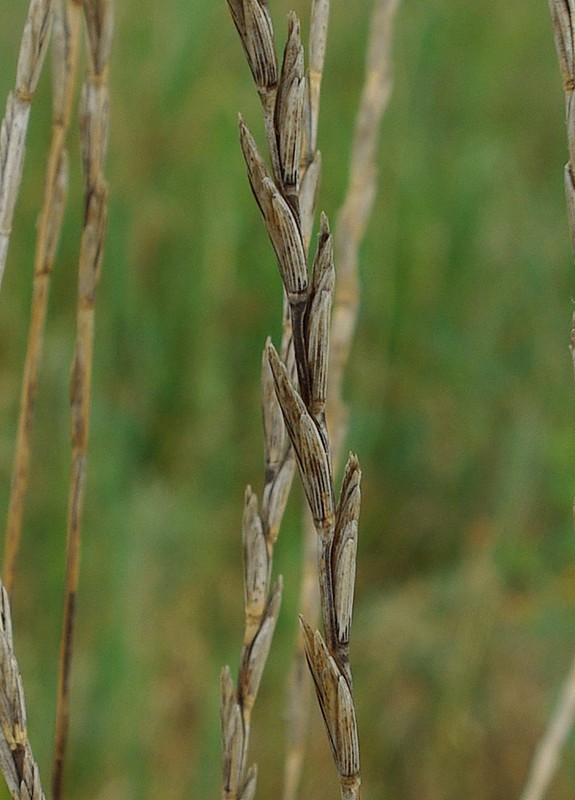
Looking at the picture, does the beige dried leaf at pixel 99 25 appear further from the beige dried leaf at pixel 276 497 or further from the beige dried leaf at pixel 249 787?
the beige dried leaf at pixel 249 787

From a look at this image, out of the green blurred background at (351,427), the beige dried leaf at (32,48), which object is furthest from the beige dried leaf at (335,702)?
the green blurred background at (351,427)

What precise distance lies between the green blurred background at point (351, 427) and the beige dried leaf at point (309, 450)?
2.65 ft

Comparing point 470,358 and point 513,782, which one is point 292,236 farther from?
point 470,358

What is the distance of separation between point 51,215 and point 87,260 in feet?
0.13

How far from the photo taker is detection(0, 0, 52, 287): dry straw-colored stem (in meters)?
0.40

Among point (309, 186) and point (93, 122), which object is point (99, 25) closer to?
point (93, 122)

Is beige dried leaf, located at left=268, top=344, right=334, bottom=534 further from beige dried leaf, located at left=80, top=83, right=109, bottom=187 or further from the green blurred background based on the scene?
the green blurred background


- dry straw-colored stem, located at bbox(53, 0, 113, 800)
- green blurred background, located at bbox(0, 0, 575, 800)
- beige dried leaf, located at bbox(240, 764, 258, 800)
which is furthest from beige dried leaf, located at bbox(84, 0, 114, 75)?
green blurred background, located at bbox(0, 0, 575, 800)

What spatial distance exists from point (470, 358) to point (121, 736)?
80cm

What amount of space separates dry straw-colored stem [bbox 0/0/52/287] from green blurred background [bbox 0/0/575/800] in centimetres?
76

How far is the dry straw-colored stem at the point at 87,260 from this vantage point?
49cm


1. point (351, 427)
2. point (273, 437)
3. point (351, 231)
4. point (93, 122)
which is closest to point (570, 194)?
point (273, 437)

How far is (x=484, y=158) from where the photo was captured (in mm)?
1515

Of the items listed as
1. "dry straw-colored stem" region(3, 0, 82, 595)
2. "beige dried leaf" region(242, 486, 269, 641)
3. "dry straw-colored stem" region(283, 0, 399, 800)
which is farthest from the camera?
"dry straw-colored stem" region(283, 0, 399, 800)
